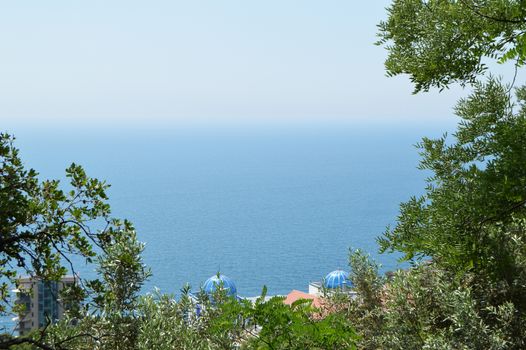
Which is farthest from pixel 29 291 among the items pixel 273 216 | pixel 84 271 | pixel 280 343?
pixel 273 216

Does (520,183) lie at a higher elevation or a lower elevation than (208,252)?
higher

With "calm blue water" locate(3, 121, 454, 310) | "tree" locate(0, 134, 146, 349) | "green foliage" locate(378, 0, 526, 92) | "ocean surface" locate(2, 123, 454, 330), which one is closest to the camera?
"tree" locate(0, 134, 146, 349)

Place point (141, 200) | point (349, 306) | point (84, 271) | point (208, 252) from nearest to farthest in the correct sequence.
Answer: point (349, 306) < point (84, 271) < point (208, 252) < point (141, 200)

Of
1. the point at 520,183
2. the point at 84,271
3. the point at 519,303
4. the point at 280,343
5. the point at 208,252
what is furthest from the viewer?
the point at 208,252

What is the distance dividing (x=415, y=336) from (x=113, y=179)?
190 m

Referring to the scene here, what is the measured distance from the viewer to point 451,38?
7.15 m

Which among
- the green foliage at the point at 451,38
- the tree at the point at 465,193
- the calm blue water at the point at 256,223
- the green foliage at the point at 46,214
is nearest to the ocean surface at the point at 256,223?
the calm blue water at the point at 256,223

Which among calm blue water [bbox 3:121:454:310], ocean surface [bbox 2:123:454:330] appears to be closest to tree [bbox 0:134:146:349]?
calm blue water [bbox 3:121:454:310]

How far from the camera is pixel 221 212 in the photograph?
14988 cm

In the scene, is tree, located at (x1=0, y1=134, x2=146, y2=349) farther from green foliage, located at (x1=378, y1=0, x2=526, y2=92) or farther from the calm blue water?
the calm blue water

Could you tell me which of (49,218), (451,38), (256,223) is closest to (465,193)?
(451,38)

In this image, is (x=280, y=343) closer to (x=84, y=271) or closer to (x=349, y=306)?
(x=349, y=306)

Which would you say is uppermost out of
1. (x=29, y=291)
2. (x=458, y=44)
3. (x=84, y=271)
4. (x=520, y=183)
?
(x=458, y=44)

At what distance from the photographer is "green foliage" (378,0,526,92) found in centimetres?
651
